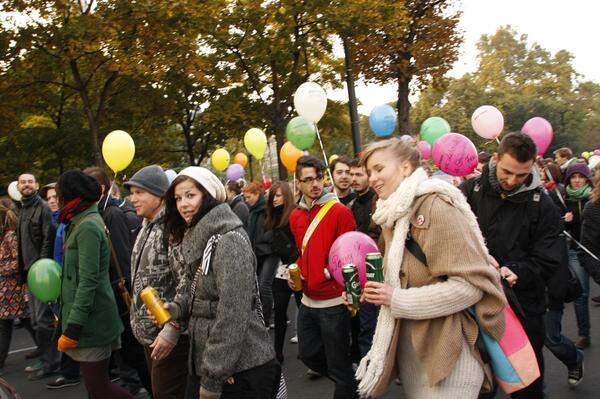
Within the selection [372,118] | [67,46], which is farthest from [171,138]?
[372,118]

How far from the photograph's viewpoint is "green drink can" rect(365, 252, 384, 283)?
2357 millimetres

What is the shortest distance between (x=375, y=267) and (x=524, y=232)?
4.82ft

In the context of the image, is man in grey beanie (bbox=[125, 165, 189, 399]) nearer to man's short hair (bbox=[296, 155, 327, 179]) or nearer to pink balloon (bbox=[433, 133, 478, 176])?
man's short hair (bbox=[296, 155, 327, 179])

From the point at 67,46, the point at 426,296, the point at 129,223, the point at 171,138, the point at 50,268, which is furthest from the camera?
the point at 171,138

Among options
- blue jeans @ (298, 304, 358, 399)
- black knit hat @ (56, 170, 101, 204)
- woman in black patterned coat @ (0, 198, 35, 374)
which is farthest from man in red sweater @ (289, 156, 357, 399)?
woman in black patterned coat @ (0, 198, 35, 374)

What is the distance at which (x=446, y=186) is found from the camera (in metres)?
2.38

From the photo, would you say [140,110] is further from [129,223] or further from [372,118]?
[129,223]

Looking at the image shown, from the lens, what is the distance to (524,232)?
3385mm

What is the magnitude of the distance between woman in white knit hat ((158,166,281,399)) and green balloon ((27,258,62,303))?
280 centimetres

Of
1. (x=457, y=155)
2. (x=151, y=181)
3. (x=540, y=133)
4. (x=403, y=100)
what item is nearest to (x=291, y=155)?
(x=540, y=133)

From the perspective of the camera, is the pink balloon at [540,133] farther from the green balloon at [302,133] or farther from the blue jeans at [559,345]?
the blue jeans at [559,345]

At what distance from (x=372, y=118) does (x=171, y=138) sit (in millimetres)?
14254

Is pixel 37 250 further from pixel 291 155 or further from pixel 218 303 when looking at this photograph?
pixel 218 303

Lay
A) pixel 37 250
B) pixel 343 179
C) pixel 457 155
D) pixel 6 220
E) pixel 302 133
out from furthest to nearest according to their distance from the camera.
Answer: pixel 302 133, pixel 6 220, pixel 37 250, pixel 343 179, pixel 457 155
